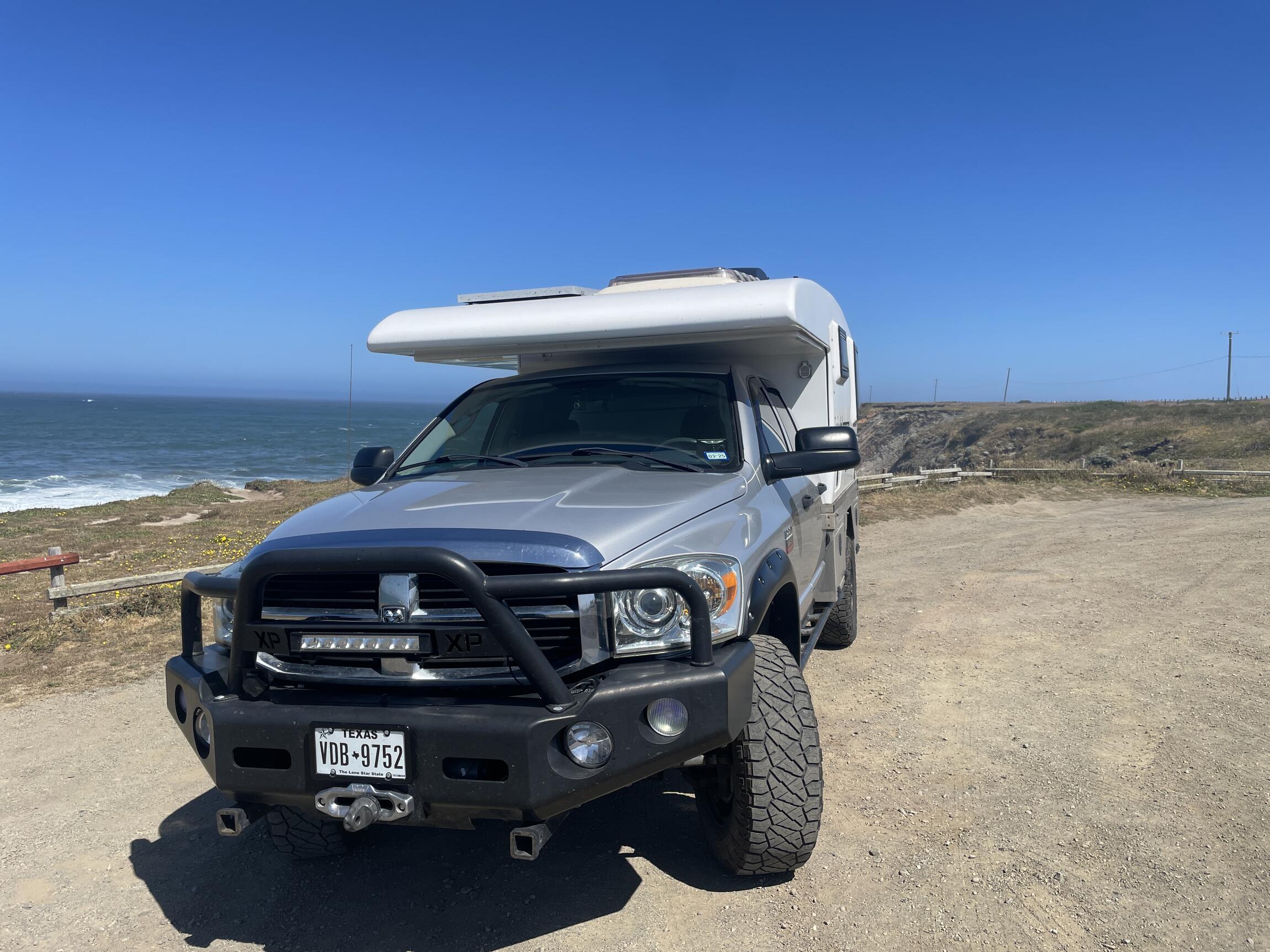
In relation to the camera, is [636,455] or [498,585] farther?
[636,455]

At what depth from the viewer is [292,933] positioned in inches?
127

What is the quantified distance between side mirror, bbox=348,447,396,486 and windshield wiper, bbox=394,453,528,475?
0.64 feet

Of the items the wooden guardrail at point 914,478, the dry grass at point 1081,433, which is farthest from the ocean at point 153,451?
the dry grass at point 1081,433

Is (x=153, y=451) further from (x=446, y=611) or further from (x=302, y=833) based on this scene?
(x=446, y=611)

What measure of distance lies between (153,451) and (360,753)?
61.2 m

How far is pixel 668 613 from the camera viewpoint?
9.39ft

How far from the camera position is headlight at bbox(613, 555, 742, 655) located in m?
2.82

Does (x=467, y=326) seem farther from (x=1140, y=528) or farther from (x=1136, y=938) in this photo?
(x=1140, y=528)

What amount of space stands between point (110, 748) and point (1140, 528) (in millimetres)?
13326

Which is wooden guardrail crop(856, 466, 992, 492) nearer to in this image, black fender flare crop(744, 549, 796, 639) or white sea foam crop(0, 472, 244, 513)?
black fender flare crop(744, 549, 796, 639)

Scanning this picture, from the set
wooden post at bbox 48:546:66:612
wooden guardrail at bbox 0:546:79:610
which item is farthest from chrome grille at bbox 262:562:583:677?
wooden post at bbox 48:546:66:612

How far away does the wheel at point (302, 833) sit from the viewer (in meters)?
3.65

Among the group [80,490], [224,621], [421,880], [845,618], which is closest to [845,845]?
[421,880]

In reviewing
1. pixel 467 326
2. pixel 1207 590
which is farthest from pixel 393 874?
pixel 1207 590
